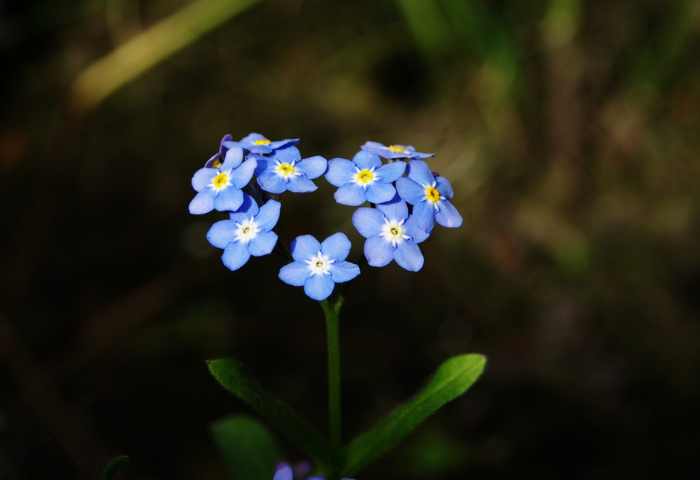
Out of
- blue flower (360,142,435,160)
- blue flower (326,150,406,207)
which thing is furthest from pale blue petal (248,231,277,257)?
blue flower (360,142,435,160)

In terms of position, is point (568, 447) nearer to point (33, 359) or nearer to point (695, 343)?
point (695, 343)

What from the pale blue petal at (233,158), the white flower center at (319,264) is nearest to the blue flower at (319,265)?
the white flower center at (319,264)

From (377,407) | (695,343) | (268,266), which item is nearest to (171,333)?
(268,266)

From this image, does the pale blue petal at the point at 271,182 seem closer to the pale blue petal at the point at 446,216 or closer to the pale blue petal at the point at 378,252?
the pale blue petal at the point at 378,252

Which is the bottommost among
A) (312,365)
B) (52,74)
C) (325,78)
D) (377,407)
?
(377,407)

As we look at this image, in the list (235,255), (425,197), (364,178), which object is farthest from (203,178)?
(425,197)

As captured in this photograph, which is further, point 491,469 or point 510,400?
point 510,400

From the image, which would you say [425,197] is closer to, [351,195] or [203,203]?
[351,195]
